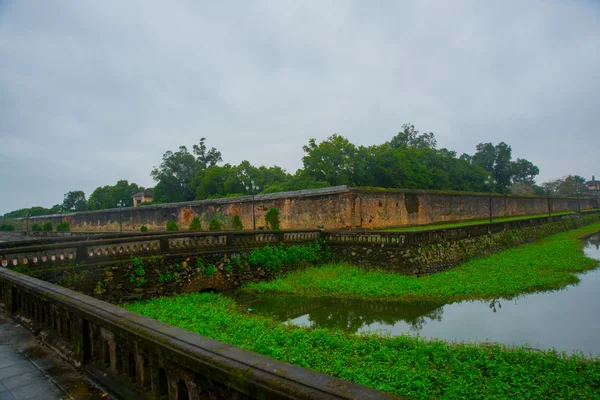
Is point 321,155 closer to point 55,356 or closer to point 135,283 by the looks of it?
point 135,283

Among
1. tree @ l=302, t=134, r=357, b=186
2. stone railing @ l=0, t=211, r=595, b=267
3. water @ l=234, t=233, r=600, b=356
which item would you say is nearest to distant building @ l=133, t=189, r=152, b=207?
tree @ l=302, t=134, r=357, b=186

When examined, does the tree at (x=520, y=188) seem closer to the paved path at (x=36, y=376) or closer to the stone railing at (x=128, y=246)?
the stone railing at (x=128, y=246)

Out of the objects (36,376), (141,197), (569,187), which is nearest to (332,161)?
(36,376)

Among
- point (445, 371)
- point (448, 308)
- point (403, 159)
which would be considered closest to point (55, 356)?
point (445, 371)

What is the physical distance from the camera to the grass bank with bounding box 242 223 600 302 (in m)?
9.94

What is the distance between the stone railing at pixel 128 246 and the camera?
7.38 m

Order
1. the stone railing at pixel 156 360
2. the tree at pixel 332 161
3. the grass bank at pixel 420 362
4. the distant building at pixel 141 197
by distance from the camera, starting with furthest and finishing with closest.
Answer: the distant building at pixel 141 197, the tree at pixel 332 161, the grass bank at pixel 420 362, the stone railing at pixel 156 360

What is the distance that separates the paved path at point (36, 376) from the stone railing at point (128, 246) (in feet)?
12.3

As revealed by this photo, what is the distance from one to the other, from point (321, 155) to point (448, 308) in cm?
A: 2532

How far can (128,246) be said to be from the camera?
8.95m

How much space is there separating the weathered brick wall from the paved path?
15.8 m

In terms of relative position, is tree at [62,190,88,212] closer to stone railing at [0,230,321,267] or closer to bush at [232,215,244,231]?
bush at [232,215,244,231]

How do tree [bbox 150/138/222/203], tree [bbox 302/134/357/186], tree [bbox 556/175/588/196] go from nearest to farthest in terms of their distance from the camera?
tree [bbox 302/134/357/186] → tree [bbox 150/138/222/203] → tree [bbox 556/175/588/196]

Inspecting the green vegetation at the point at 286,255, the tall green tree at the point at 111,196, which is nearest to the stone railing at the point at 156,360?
the green vegetation at the point at 286,255
